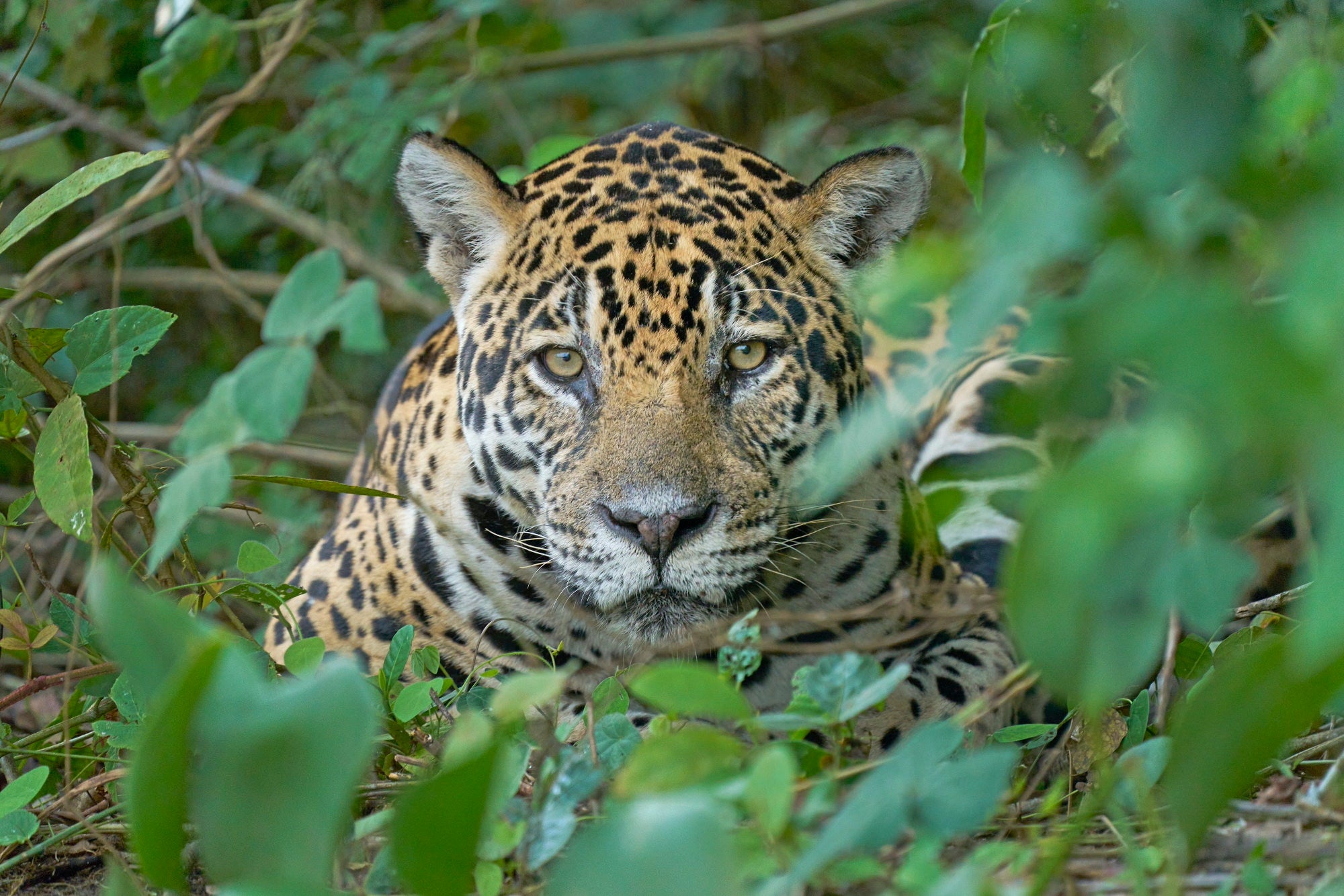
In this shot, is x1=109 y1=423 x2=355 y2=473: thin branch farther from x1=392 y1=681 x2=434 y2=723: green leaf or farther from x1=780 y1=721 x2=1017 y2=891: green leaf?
x1=780 y1=721 x2=1017 y2=891: green leaf

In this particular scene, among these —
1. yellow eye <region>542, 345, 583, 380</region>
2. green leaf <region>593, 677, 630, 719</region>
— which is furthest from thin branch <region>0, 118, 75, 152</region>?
green leaf <region>593, 677, 630, 719</region>

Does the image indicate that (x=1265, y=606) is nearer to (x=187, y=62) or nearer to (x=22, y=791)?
(x=22, y=791)

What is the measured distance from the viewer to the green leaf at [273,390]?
65.3 inches

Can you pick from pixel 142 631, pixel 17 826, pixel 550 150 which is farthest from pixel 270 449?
pixel 142 631

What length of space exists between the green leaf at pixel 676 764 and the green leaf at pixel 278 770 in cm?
34

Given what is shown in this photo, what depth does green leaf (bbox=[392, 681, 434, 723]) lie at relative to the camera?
2.57 meters

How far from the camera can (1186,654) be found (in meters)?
2.98

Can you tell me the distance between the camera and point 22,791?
2480 mm

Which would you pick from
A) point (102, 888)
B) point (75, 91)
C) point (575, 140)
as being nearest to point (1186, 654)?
point (102, 888)

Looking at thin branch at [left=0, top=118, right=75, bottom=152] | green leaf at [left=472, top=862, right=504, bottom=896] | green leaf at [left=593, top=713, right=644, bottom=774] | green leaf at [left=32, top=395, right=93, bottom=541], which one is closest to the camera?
green leaf at [left=472, top=862, right=504, bottom=896]

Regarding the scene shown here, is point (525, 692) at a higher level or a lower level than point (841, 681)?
higher

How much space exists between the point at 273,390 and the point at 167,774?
0.49m

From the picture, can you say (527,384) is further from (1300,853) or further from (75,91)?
(75,91)

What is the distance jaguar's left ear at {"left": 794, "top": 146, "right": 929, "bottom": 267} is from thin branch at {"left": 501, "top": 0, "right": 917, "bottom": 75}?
269 cm
